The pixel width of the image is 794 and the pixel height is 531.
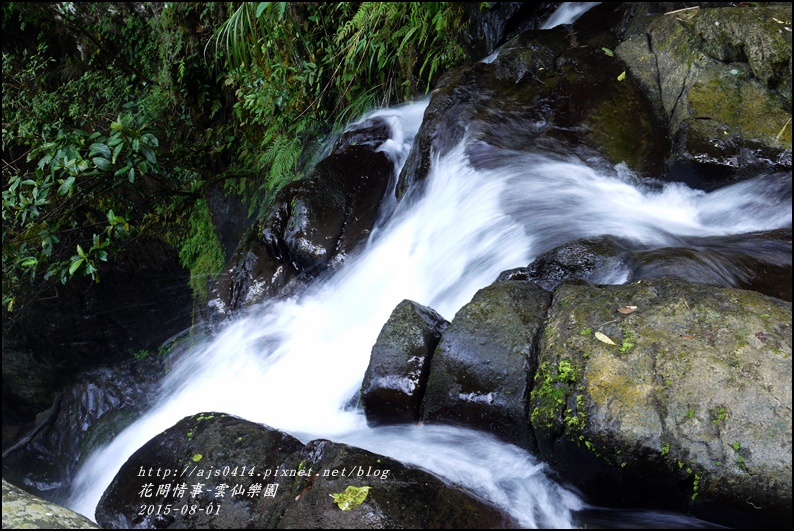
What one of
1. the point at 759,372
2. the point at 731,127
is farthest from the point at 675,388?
the point at 731,127

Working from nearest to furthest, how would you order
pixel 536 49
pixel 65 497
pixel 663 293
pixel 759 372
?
pixel 759 372, pixel 663 293, pixel 536 49, pixel 65 497

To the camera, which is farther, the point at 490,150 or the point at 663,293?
the point at 490,150

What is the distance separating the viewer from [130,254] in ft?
24.6

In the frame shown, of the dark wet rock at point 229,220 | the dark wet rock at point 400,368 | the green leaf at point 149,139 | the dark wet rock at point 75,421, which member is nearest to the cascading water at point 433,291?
the dark wet rock at point 400,368

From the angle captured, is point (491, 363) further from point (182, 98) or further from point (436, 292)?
point (182, 98)

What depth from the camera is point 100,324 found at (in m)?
7.55

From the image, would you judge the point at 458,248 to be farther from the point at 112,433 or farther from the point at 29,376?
the point at 29,376

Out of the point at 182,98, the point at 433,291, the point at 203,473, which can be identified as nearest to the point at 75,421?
the point at 182,98

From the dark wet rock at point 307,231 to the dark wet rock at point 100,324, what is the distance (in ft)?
7.57

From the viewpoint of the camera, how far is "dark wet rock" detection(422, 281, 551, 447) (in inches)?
108

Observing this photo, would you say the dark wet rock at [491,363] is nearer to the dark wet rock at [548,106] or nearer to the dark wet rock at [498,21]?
the dark wet rock at [548,106]

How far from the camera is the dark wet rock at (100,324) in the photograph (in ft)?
24.3

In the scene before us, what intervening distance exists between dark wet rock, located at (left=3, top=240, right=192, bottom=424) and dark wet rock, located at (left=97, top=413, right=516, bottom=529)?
469 cm

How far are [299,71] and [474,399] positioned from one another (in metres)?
5.01
